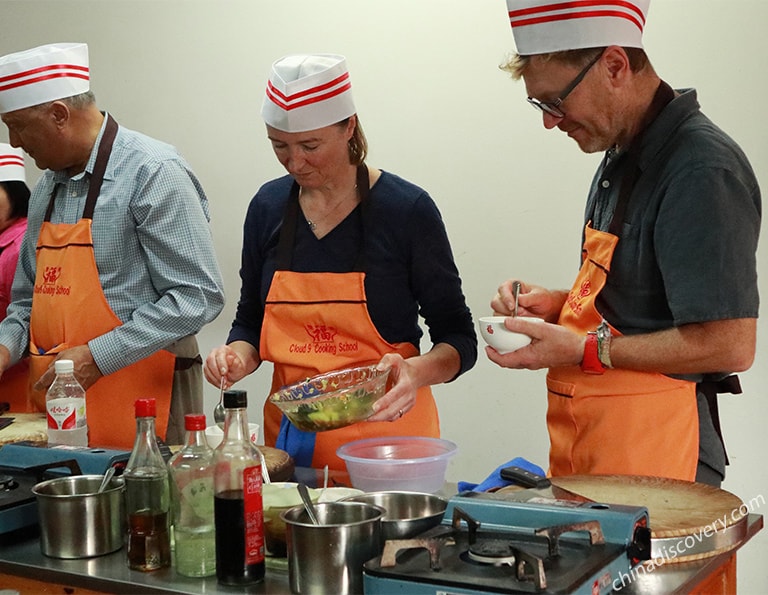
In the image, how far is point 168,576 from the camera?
1440 millimetres

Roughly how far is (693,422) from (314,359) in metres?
0.91

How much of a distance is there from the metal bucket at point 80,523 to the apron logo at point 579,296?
99 cm

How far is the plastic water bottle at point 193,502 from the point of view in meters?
1.43

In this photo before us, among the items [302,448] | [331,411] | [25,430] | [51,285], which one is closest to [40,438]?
[25,430]

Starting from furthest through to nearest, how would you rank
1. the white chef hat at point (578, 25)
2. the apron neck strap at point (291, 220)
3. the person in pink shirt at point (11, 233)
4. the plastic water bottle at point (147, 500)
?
the person in pink shirt at point (11, 233) → the apron neck strap at point (291, 220) → the white chef hat at point (578, 25) → the plastic water bottle at point (147, 500)

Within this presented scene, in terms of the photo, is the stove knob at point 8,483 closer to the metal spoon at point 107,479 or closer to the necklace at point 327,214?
the metal spoon at point 107,479

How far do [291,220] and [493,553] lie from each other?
1329mm

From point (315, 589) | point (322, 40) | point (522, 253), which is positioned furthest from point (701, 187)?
point (322, 40)

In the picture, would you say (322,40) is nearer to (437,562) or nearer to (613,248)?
(613,248)

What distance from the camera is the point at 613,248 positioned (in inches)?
74.9

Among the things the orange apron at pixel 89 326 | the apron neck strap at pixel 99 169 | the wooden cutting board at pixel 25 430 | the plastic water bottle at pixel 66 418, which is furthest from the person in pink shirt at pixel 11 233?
the plastic water bottle at pixel 66 418

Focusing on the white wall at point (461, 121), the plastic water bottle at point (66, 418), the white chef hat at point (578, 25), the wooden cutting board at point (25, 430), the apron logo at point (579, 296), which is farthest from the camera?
the white wall at point (461, 121)

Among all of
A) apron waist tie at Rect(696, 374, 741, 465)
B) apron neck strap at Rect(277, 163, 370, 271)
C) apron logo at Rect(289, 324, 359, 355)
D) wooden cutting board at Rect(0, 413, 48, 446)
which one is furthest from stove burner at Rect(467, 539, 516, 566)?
wooden cutting board at Rect(0, 413, 48, 446)

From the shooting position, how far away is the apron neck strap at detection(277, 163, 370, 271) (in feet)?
7.88
